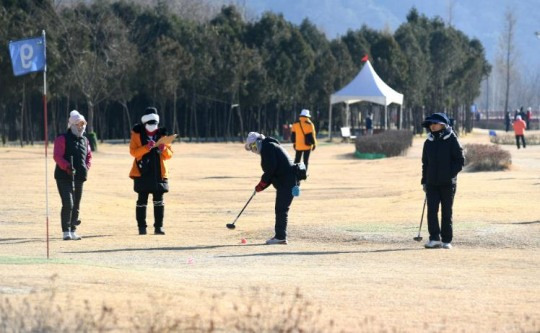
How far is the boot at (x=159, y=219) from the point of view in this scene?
19.7 m

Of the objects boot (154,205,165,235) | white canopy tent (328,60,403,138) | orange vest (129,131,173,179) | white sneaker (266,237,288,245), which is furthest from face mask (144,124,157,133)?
white canopy tent (328,60,403,138)

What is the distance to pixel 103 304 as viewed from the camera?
430 inches

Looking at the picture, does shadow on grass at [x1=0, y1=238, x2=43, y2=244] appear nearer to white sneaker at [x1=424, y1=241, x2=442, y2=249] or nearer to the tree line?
white sneaker at [x1=424, y1=241, x2=442, y2=249]

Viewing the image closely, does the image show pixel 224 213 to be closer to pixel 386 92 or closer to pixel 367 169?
pixel 367 169

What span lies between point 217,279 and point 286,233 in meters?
5.35

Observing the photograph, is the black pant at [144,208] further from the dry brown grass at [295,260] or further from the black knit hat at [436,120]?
the black knit hat at [436,120]

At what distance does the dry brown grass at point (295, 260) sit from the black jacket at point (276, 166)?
907 millimetres

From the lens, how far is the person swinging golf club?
60.2 feet

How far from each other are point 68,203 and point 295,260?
13.5 ft

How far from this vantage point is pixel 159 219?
19.8 meters

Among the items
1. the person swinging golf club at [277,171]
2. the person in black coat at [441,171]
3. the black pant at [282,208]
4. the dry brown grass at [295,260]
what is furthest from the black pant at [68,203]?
the person in black coat at [441,171]

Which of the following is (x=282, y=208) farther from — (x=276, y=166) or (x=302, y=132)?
(x=302, y=132)

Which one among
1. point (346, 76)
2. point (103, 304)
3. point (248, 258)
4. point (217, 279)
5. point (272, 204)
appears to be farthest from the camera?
point (346, 76)

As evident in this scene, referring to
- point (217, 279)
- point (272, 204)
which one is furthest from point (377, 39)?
point (217, 279)
